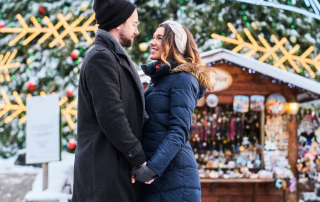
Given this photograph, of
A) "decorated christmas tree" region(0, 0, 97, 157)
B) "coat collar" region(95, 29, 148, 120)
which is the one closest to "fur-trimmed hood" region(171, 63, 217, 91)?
"coat collar" region(95, 29, 148, 120)

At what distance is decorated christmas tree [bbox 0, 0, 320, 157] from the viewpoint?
373 inches

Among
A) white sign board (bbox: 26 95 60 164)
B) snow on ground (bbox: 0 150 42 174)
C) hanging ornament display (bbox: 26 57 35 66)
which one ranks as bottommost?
snow on ground (bbox: 0 150 42 174)

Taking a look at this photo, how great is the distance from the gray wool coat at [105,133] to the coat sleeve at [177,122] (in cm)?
10

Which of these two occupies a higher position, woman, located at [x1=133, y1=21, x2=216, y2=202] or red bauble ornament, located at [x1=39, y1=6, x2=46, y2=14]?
red bauble ornament, located at [x1=39, y1=6, x2=46, y2=14]

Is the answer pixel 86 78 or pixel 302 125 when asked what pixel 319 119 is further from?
pixel 86 78

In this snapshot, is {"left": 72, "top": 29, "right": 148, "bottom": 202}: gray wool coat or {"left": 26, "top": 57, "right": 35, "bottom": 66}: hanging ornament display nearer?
{"left": 72, "top": 29, "right": 148, "bottom": 202}: gray wool coat

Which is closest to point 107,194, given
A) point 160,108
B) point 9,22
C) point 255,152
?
point 160,108

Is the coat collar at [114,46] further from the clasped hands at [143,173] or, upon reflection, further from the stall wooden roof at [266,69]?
the stall wooden roof at [266,69]

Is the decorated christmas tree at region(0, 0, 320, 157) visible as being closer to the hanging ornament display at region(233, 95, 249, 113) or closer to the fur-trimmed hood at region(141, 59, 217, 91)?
the hanging ornament display at region(233, 95, 249, 113)

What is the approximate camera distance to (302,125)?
9.92 m

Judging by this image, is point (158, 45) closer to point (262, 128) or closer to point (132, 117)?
point (132, 117)

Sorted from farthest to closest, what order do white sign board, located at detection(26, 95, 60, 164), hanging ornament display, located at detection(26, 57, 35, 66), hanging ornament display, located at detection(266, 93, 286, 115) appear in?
hanging ornament display, located at detection(26, 57, 35, 66) < hanging ornament display, located at detection(266, 93, 286, 115) < white sign board, located at detection(26, 95, 60, 164)

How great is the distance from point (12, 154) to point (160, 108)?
30.0ft

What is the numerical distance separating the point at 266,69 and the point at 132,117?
467 centimetres
